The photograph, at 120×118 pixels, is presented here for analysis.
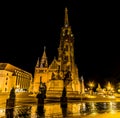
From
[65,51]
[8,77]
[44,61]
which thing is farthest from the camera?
[44,61]

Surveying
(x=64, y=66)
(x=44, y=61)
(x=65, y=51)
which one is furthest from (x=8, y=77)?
(x=64, y=66)

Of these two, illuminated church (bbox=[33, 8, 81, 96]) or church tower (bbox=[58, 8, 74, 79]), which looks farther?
church tower (bbox=[58, 8, 74, 79])

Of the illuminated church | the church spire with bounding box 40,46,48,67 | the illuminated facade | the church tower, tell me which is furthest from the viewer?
the church spire with bounding box 40,46,48,67

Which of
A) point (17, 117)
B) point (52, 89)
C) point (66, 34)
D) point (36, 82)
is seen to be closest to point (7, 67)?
point (36, 82)

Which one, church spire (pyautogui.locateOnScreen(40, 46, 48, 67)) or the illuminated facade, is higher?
church spire (pyautogui.locateOnScreen(40, 46, 48, 67))

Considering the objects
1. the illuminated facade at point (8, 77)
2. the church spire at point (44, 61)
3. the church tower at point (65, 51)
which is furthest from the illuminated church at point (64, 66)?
the church spire at point (44, 61)

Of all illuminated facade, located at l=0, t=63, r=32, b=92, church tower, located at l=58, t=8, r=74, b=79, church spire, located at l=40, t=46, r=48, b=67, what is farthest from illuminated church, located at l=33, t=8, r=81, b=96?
church spire, located at l=40, t=46, r=48, b=67

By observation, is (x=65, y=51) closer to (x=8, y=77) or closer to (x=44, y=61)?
(x=44, y=61)

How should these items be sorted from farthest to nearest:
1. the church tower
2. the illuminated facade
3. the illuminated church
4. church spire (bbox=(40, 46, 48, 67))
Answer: church spire (bbox=(40, 46, 48, 67))
the illuminated facade
the church tower
the illuminated church

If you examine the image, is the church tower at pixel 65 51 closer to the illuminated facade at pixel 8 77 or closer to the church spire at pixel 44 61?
the illuminated facade at pixel 8 77

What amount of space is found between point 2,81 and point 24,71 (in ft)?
107

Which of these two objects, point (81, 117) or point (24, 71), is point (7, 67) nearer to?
point (24, 71)

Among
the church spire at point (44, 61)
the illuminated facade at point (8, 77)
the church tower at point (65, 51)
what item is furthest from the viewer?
the church spire at point (44, 61)

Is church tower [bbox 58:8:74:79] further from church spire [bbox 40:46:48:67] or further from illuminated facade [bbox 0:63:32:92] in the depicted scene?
church spire [bbox 40:46:48:67]
